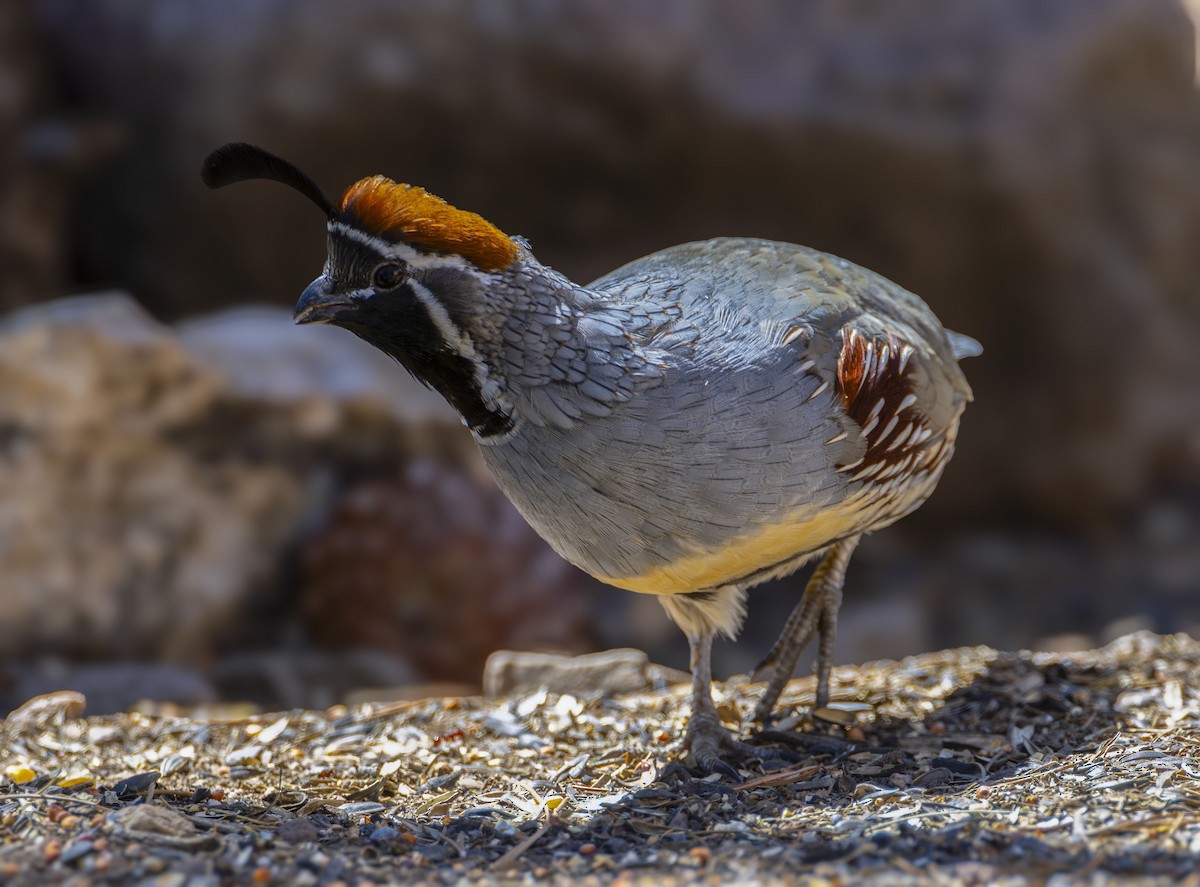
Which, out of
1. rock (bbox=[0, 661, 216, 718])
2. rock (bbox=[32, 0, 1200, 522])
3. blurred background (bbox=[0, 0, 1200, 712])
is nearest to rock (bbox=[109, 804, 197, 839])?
rock (bbox=[0, 661, 216, 718])

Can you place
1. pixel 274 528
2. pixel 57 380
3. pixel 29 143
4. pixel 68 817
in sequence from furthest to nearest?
pixel 29 143, pixel 274 528, pixel 57 380, pixel 68 817

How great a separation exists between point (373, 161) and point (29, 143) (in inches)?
69.7

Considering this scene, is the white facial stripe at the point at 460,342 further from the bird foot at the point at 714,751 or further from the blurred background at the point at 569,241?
the blurred background at the point at 569,241

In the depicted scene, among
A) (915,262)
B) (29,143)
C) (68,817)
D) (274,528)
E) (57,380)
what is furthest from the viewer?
(915,262)

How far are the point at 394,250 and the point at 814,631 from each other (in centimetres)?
180

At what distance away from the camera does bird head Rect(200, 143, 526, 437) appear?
2.80m

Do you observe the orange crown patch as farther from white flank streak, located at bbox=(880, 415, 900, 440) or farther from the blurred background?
the blurred background

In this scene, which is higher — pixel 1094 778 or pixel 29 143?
pixel 29 143

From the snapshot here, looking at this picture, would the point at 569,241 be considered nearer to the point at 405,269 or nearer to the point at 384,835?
the point at 405,269

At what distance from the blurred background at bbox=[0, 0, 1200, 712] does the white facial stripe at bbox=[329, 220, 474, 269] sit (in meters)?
3.37

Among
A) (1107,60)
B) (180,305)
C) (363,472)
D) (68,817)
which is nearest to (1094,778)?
(68,817)

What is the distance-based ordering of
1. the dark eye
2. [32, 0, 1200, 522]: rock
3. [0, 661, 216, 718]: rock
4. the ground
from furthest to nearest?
[32, 0, 1200, 522]: rock, [0, 661, 216, 718]: rock, the dark eye, the ground

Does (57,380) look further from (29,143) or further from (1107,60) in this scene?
(1107,60)

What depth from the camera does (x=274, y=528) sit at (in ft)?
20.2
